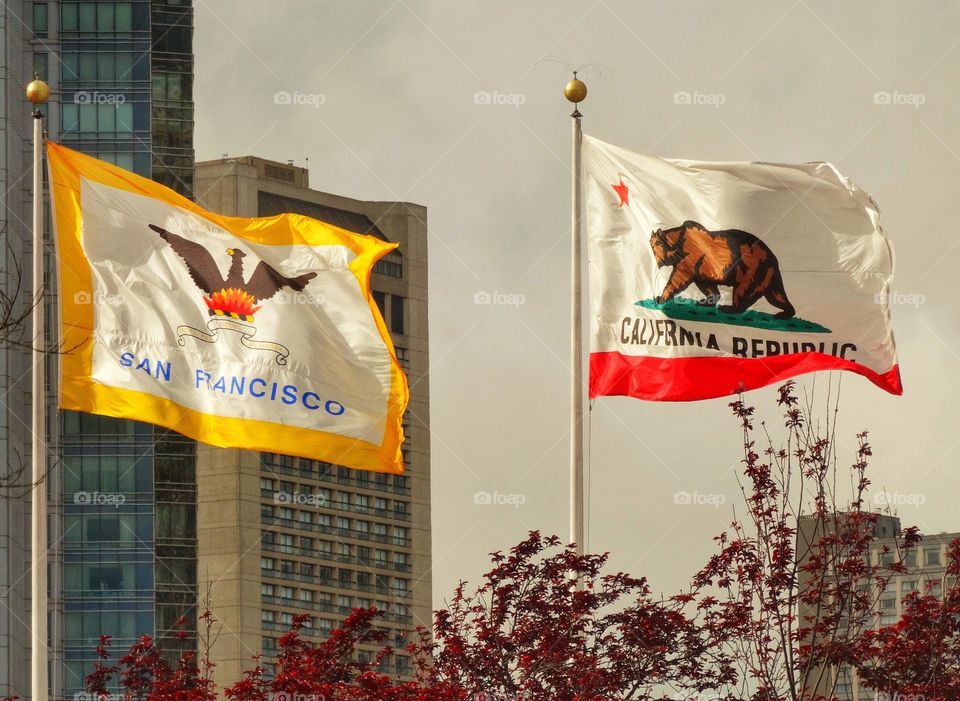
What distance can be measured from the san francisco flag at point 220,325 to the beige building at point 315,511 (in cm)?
9086

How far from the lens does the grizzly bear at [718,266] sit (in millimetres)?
38750

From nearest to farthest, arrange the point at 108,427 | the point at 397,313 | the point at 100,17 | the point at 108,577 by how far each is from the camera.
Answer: the point at 108,427, the point at 108,577, the point at 100,17, the point at 397,313

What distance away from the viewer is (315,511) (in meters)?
149

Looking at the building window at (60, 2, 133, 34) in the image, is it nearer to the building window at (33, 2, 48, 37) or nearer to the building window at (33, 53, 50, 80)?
the building window at (33, 2, 48, 37)

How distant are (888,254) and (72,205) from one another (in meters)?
13.2

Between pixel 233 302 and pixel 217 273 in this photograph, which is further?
pixel 217 273

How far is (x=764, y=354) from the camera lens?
127ft

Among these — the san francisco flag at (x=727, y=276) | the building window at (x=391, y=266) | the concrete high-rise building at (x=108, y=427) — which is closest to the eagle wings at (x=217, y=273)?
the san francisco flag at (x=727, y=276)

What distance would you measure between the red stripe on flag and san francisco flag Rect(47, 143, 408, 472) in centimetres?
374

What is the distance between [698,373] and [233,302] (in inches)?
308

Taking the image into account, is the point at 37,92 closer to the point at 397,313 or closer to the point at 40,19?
the point at 40,19

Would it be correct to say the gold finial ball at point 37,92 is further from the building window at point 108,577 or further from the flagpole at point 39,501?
the building window at point 108,577

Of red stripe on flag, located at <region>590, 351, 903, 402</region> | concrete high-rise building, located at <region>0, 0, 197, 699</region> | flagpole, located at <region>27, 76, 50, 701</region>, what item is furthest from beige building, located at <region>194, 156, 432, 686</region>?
red stripe on flag, located at <region>590, 351, 903, 402</region>

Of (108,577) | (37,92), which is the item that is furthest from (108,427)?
(37,92)
